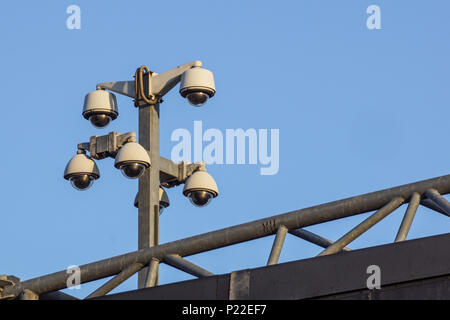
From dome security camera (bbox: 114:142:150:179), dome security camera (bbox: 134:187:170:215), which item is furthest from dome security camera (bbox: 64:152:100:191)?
dome security camera (bbox: 134:187:170:215)

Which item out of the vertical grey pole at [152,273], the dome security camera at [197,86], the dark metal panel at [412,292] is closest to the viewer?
the dark metal panel at [412,292]

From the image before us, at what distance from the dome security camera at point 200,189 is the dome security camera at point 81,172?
4.02ft

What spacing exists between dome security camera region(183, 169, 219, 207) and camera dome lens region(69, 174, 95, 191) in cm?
125

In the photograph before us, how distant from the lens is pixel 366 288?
12359 mm

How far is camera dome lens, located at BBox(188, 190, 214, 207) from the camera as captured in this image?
17109mm

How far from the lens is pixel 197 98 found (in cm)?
1706

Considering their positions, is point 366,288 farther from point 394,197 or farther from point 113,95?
point 113,95

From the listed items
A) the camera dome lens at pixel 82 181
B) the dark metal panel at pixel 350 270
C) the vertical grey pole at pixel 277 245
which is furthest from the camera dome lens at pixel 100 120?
the dark metal panel at pixel 350 270

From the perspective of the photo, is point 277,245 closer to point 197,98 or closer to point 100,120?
point 197,98

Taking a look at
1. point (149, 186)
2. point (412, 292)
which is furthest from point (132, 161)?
point (412, 292)

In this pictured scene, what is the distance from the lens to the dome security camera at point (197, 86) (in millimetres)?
16984

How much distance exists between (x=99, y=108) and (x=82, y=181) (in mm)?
1074

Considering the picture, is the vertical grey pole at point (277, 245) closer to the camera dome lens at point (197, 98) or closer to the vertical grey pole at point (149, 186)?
the vertical grey pole at point (149, 186)
